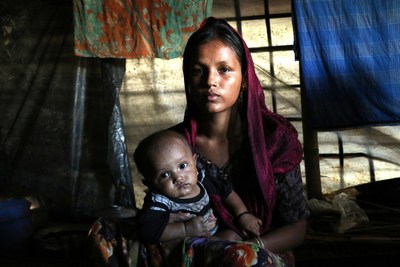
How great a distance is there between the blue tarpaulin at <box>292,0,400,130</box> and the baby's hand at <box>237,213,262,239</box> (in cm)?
196

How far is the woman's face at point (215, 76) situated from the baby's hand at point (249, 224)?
0.47 m

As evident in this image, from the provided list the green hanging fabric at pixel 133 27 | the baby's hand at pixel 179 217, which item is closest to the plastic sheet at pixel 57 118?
the green hanging fabric at pixel 133 27

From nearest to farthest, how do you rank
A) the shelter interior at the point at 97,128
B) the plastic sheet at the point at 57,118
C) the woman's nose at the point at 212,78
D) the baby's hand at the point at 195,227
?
the baby's hand at the point at 195,227, the woman's nose at the point at 212,78, the shelter interior at the point at 97,128, the plastic sheet at the point at 57,118

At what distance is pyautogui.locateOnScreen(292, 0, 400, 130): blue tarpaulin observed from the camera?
397cm

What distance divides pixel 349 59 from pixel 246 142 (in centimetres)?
177

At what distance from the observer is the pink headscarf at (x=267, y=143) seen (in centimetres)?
246

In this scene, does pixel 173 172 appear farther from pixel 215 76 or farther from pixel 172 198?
pixel 215 76

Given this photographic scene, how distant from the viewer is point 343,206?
4020 mm

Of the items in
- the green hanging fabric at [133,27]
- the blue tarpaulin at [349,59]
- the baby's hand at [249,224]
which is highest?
the green hanging fabric at [133,27]

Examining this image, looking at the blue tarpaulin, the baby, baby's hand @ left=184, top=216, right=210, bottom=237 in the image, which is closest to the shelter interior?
the blue tarpaulin

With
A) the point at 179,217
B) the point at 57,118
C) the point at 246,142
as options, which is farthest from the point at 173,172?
the point at 57,118

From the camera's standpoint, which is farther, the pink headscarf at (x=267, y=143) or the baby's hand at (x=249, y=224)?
the pink headscarf at (x=267, y=143)

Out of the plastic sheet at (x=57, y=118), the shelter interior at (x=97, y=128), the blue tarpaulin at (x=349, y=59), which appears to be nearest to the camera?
the blue tarpaulin at (x=349, y=59)

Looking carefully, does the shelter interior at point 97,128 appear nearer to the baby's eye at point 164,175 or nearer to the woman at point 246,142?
the woman at point 246,142
